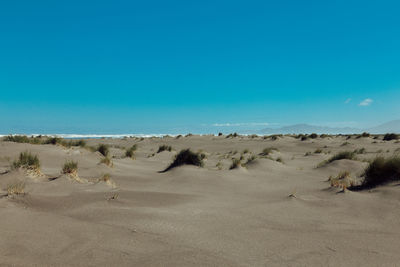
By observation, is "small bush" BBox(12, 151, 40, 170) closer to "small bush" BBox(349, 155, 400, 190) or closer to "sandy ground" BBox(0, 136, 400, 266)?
"sandy ground" BBox(0, 136, 400, 266)

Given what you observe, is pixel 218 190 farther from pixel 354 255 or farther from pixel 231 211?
pixel 354 255

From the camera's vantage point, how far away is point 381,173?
7.14m

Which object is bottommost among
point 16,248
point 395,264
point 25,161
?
point 395,264

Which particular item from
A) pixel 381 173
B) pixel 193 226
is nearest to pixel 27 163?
pixel 193 226

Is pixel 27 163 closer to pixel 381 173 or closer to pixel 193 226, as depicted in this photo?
pixel 193 226

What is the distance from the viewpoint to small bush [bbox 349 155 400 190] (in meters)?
6.95

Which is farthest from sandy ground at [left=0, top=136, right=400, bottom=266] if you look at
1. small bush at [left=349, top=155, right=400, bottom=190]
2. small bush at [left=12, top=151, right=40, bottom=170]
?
small bush at [left=349, top=155, right=400, bottom=190]

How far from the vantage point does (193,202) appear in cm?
610

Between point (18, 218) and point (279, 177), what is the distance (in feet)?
26.7

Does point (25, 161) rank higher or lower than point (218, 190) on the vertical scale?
higher

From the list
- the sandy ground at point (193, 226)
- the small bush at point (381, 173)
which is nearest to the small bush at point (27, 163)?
the sandy ground at point (193, 226)

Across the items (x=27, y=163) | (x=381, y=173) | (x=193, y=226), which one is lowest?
(x=193, y=226)

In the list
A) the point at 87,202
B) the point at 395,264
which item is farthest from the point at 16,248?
the point at 395,264

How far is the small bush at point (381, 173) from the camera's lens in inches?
273
